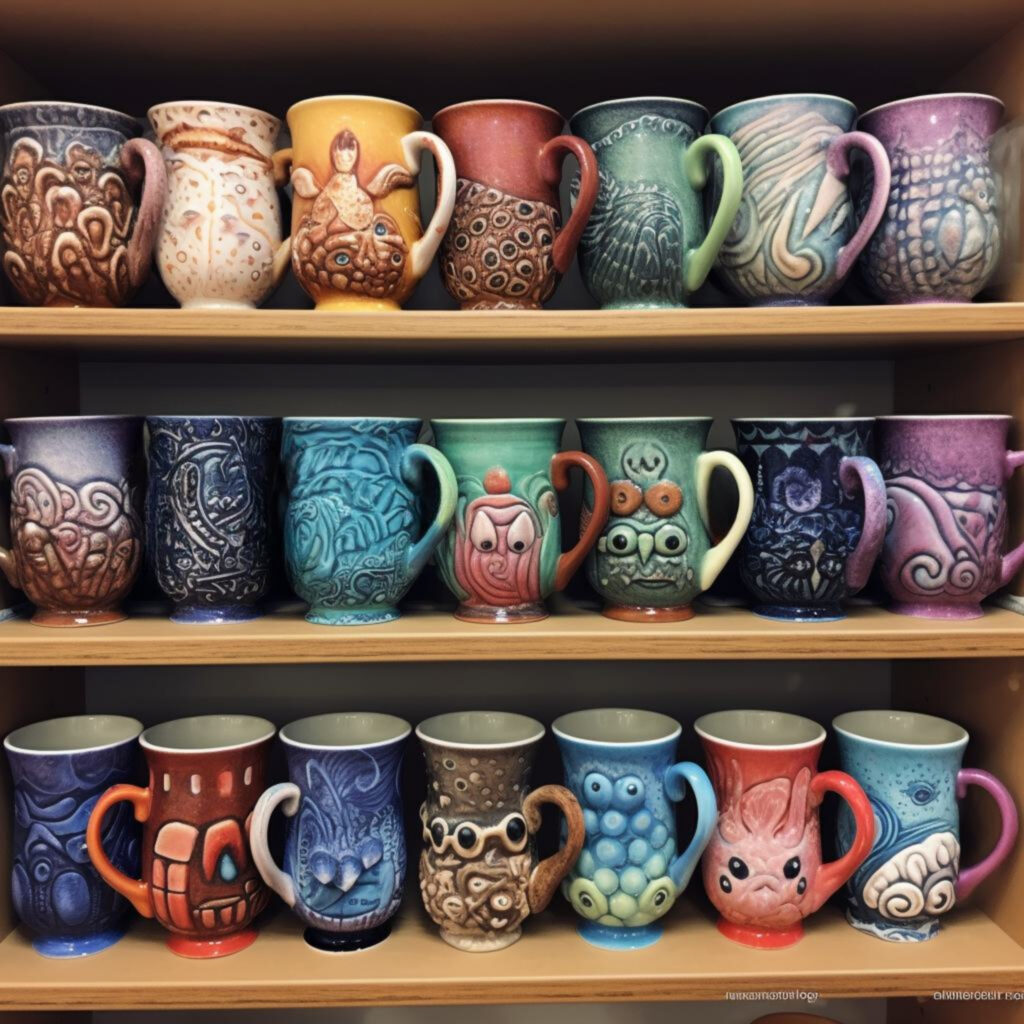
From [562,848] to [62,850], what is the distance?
44 centimetres

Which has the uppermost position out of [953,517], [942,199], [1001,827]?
[942,199]

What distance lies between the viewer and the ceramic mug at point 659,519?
0.81 meters

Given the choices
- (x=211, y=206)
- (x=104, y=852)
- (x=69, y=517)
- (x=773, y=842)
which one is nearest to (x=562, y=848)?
(x=773, y=842)

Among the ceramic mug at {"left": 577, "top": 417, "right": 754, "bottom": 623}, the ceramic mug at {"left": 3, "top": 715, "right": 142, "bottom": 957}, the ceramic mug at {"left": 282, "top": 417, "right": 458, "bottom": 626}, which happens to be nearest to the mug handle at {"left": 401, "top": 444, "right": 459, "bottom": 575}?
the ceramic mug at {"left": 282, "top": 417, "right": 458, "bottom": 626}

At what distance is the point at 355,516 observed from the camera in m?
0.80

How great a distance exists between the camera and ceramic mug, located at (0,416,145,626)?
2.60 feet

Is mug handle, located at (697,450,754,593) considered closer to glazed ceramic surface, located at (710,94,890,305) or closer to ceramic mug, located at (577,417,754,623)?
ceramic mug, located at (577,417,754,623)

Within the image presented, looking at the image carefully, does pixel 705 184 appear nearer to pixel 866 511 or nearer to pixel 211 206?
pixel 866 511

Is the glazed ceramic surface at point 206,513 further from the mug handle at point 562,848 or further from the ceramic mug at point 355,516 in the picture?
the mug handle at point 562,848

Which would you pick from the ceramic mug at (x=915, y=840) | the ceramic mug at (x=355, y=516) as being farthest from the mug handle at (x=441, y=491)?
the ceramic mug at (x=915, y=840)

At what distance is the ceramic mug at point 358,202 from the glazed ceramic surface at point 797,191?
0.89ft

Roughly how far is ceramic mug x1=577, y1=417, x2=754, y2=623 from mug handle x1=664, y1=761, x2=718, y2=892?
5.4 inches

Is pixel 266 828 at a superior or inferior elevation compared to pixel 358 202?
inferior

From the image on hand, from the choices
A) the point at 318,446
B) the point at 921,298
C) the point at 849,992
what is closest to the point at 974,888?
the point at 849,992
